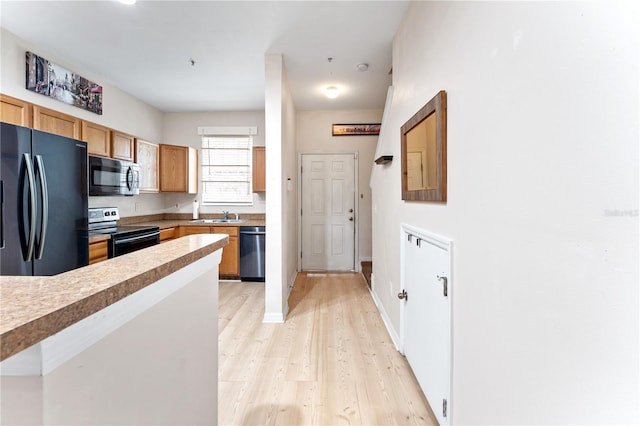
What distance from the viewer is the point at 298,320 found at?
3.00 meters

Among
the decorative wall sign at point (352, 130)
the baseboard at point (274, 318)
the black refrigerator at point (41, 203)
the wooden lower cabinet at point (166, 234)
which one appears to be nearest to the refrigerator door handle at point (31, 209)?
the black refrigerator at point (41, 203)

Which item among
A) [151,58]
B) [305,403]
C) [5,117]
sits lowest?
[305,403]

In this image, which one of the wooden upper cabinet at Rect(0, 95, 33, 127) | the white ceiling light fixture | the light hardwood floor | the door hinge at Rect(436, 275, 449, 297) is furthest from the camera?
the white ceiling light fixture

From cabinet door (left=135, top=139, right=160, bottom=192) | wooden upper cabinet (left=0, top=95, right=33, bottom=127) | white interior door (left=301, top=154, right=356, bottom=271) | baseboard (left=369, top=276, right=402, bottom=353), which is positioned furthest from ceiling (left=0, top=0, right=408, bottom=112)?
baseboard (left=369, top=276, right=402, bottom=353)

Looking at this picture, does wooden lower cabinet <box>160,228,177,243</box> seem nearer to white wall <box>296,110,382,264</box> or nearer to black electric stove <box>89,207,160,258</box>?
black electric stove <box>89,207,160,258</box>

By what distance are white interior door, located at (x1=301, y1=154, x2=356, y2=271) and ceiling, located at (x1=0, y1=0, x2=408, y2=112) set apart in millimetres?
1246

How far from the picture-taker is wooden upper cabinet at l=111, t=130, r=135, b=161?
3.60 meters

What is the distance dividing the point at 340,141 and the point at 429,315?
148 inches

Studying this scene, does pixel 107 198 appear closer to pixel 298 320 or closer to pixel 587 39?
pixel 298 320

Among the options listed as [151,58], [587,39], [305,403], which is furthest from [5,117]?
[587,39]

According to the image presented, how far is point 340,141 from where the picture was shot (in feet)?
16.4

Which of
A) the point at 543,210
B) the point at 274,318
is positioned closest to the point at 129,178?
the point at 274,318

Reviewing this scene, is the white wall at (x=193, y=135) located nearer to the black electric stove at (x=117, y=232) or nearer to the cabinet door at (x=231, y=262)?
the cabinet door at (x=231, y=262)

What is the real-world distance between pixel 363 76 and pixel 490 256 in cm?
313
